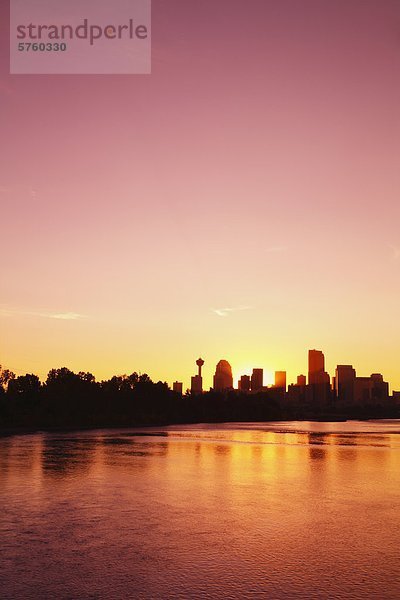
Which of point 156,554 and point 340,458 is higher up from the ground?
point 156,554

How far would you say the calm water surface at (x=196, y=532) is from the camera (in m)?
14.8

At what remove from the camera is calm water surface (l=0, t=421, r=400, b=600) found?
48.7 feet

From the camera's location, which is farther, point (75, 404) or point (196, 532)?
point (75, 404)

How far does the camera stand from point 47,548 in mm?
18219

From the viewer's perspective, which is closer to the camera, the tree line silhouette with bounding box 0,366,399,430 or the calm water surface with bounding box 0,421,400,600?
the calm water surface with bounding box 0,421,400,600

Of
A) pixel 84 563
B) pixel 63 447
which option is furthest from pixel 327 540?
pixel 63 447

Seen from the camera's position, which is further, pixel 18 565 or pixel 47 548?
pixel 47 548

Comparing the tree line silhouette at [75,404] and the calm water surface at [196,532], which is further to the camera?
the tree line silhouette at [75,404]

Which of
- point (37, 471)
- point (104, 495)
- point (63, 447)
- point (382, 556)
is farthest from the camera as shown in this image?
point (63, 447)

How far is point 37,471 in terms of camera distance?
35.8 metres

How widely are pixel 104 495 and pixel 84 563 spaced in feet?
37.2

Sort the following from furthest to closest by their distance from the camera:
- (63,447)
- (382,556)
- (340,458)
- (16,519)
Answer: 1. (63,447)
2. (340,458)
3. (16,519)
4. (382,556)

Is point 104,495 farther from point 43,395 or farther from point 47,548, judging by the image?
point 43,395

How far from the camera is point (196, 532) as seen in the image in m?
20.7
